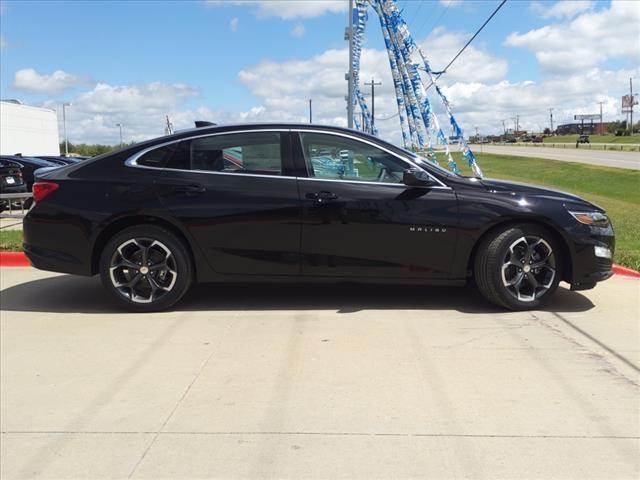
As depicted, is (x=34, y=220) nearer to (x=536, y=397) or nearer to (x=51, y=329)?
(x=51, y=329)

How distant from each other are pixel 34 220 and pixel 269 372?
2.81 metres

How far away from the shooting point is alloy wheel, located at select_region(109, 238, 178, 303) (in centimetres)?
507

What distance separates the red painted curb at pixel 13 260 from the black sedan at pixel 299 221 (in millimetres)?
2444

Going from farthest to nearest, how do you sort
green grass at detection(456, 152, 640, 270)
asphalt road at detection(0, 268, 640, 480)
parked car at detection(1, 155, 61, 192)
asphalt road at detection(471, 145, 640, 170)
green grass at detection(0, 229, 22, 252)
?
1. asphalt road at detection(471, 145, 640, 170)
2. parked car at detection(1, 155, 61, 192)
3. green grass at detection(456, 152, 640, 270)
4. green grass at detection(0, 229, 22, 252)
5. asphalt road at detection(0, 268, 640, 480)

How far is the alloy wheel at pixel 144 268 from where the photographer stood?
16.6 feet

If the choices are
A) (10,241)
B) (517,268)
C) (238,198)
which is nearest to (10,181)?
(10,241)

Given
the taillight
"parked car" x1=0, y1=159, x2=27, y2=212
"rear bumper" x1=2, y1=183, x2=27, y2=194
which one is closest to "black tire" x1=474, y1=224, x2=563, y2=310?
the taillight

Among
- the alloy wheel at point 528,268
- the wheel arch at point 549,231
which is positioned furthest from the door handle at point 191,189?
the alloy wheel at point 528,268

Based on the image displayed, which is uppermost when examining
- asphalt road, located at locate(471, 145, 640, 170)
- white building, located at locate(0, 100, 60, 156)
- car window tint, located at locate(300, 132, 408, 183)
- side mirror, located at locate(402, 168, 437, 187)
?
white building, located at locate(0, 100, 60, 156)

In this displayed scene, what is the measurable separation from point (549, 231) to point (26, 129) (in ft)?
179

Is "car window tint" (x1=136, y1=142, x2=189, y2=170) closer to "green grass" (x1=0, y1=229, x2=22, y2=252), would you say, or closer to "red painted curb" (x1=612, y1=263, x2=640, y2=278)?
"green grass" (x1=0, y1=229, x2=22, y2=252)

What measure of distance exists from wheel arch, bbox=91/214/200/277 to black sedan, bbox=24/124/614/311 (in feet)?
0.04

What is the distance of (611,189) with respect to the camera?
23.4 metres

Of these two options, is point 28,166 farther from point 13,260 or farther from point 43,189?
point 43,189
